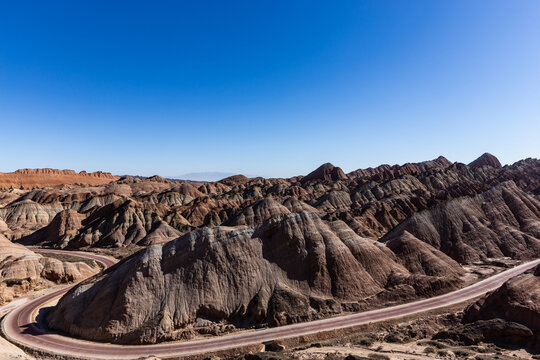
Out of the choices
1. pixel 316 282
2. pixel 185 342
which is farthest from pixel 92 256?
pixel 316 282

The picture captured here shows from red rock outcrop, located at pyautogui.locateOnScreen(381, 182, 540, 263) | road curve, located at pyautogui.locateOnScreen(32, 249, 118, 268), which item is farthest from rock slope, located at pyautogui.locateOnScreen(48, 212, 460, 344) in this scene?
road curve, located at pyautogui.locateOnScreen(32, 249, 118, 268)

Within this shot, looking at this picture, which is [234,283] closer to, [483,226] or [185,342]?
[185,342]

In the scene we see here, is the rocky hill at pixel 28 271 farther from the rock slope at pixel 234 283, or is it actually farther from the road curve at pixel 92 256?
the rock slope at pixel 234 283

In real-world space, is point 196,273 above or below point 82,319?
above

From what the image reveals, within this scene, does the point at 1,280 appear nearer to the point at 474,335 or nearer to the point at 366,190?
the point at 474,335

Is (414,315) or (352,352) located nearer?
(352,352)

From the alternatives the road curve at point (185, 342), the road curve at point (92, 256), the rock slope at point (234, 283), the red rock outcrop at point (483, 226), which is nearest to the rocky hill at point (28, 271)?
the road curve at point (92, 256)

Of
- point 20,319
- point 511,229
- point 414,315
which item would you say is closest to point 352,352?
point 414,315

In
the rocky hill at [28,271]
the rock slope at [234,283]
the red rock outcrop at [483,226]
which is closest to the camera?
the rock slope at [234,283]
